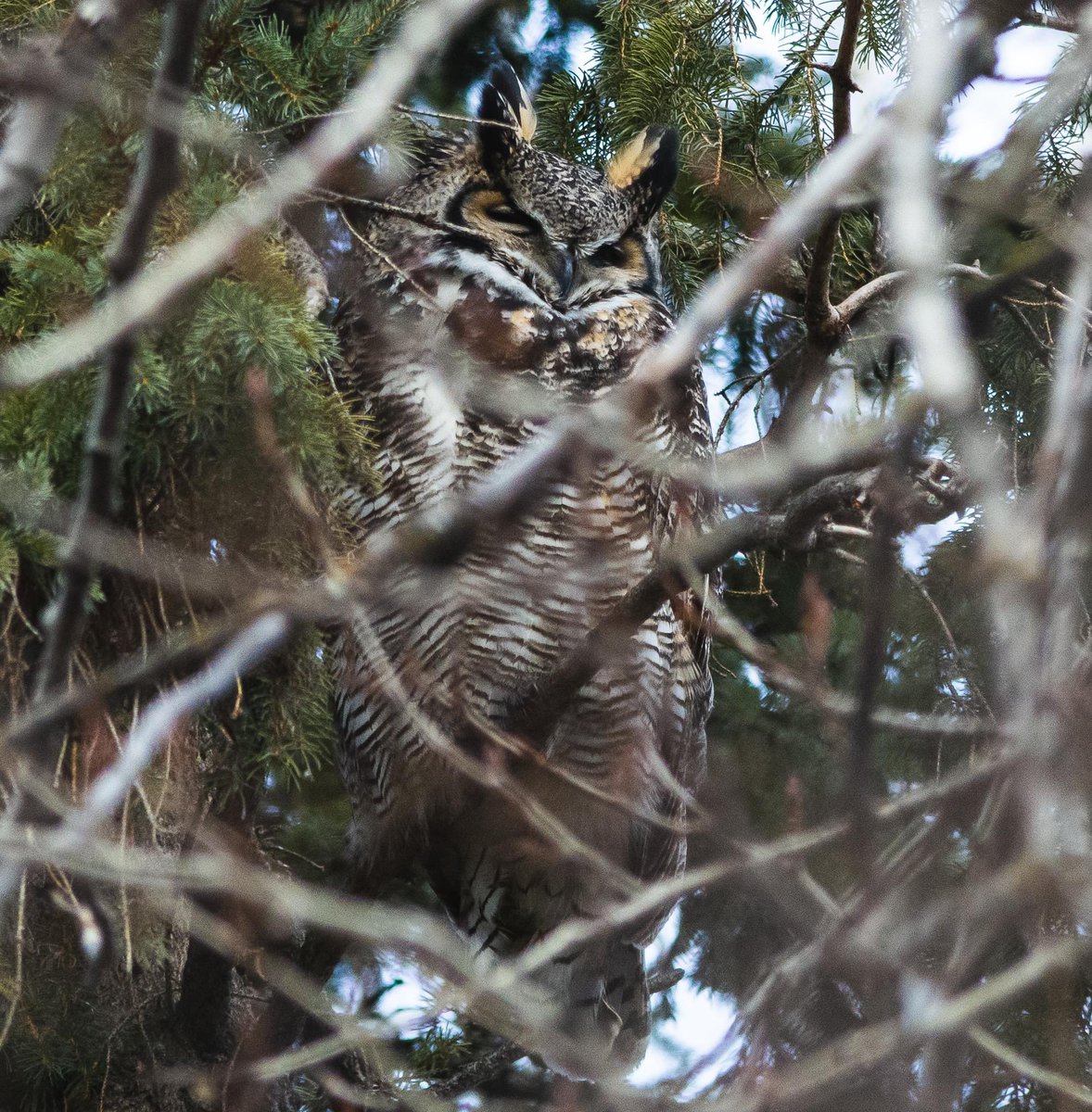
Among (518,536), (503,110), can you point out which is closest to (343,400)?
(518,536)

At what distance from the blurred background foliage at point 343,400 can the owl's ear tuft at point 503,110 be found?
0.16 metres

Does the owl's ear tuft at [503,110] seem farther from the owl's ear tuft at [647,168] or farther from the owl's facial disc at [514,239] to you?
the owl's ear tuft at [647,168]

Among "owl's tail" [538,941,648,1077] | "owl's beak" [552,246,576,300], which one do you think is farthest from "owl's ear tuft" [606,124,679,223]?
"owl's tail" [538,941,648,1077]

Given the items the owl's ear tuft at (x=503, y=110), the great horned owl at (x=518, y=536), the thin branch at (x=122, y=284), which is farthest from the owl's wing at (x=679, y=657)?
the thin branch at (x=122, y=284)

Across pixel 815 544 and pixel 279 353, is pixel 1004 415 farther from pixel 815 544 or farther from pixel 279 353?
pixel 279 353

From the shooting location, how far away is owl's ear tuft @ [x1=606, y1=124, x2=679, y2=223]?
2818 millimetres

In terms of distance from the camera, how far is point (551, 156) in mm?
2852

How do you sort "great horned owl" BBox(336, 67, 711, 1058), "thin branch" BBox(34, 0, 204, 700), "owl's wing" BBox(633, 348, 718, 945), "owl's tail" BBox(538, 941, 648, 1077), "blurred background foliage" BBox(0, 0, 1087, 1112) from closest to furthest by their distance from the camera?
"thin branch" BBox(34, 0, 204, 700)
"blurred background foliage" BBox(0, 0, 1087, 1112)
"great horned owl" BBox(336, 67, 711, 1058)
"owl's wing" BBox(633, 348, 718, 945)
"owl's tail" BBox(538, 941, 648, 1077)

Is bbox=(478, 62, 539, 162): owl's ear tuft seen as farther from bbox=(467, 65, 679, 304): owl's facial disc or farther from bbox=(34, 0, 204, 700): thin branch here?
bbox=(34, 0, 204, 700): thin branch

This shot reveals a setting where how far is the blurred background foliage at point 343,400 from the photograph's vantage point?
2010mm

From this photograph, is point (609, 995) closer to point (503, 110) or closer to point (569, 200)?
point (569, 200)

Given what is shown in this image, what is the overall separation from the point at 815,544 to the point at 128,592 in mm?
1269

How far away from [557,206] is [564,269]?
122 millimetres

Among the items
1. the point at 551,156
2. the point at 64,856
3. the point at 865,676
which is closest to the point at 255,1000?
the point at 64,856
